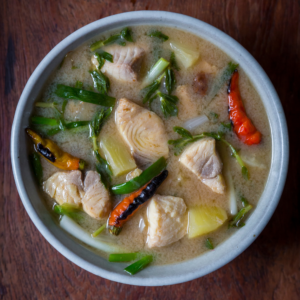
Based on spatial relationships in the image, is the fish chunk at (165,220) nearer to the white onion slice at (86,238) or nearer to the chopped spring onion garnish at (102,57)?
the white onion slice at (86,238)

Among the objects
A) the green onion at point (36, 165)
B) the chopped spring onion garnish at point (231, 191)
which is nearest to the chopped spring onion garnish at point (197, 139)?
the chopped spring onion garnish at point (231, 191)

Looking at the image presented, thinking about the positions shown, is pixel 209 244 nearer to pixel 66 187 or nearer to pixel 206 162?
pixel 206 162

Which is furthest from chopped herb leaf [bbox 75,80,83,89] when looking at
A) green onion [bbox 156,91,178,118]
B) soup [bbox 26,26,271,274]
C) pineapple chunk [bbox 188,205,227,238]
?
pineapple chunk [bbox 188,205,227,238]

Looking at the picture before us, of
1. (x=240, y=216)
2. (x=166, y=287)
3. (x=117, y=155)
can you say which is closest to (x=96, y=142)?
(x=117, y=155)

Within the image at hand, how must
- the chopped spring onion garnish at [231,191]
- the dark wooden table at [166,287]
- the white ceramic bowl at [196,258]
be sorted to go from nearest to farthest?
the white ceramic bowl at [196,258]
the chopped spring onion garnish at [231,191]
the dark wooden table at [166,287]

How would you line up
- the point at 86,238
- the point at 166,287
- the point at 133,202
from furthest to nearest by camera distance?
the point at 166,287 → the point at 86,238 → the point at 133,202
